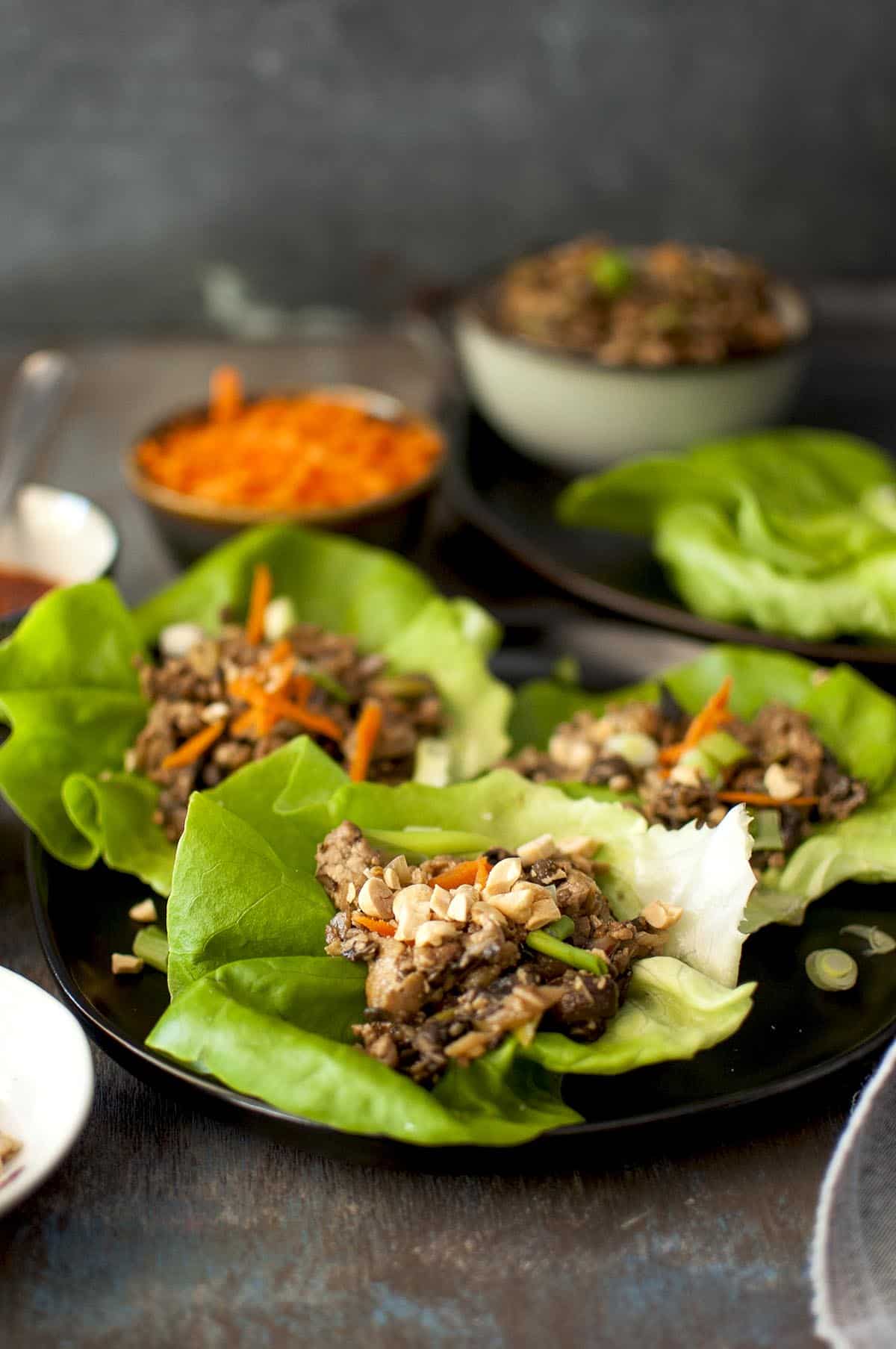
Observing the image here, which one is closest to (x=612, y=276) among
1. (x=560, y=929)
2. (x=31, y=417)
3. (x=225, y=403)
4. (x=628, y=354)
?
(x=628, y=354)

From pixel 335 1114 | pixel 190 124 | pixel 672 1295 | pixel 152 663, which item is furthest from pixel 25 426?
pixel 672 1295

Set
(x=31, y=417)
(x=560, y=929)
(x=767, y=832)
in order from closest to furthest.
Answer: (x=560, y=929) < (x=767, y=832) < (x=31, y=417)

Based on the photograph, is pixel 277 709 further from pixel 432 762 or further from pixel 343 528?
pixel 343 528

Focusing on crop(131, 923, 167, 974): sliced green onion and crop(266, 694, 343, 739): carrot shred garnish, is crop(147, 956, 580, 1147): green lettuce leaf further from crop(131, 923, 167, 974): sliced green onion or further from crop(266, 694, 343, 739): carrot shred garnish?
crop(266, 694, 343, 739): carrot shred garnish

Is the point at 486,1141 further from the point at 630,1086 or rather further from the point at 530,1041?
the point at 630,1086

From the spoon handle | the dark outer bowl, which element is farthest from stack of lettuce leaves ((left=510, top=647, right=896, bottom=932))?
the spoon handle

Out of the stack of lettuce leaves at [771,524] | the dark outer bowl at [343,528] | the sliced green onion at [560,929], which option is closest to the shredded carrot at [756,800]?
the sliced green onion at [560,929]

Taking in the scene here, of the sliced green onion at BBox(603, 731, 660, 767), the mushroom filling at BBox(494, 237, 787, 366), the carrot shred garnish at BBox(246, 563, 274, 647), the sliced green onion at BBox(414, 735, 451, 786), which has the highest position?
the mushroom filling at BBox(494, 237, 787, 366)
